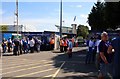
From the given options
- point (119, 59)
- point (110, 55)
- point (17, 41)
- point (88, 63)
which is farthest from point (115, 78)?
point (17, 41)

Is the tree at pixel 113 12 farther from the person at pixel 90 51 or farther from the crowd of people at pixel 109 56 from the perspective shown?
the crowd of people at pixel 109 56

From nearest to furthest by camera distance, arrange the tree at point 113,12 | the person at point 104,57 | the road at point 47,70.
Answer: the person at point 104,57 → the road at point 47,70 → the tree at point 113,12

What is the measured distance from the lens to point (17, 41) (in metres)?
30.1

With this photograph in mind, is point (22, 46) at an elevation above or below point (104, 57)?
below

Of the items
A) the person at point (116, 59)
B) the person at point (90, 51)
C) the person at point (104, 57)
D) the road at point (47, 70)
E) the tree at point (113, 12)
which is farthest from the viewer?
the tree at point (113, 12)

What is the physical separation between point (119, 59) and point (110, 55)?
1.15 m

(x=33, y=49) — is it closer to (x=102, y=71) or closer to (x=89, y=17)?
(x=102, y=71)

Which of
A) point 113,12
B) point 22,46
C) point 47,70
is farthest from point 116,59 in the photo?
point 22,46

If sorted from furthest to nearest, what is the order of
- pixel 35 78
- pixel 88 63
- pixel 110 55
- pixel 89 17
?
pixel 89 17
pixel 88 63
pixel 35 78
pixel 110 55

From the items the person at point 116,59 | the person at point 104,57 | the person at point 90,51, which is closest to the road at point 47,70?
the person at point 90,51

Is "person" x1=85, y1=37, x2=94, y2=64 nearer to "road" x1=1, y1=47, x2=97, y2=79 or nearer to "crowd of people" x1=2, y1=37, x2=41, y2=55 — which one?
"road" x1=1, y1=47, x2=97, y2=79

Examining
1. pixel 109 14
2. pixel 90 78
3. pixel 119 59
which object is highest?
pixel 109 14

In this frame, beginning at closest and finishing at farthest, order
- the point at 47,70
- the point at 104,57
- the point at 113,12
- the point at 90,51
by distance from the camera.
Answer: the point at 104,57 < the point at 47,70 < the point at 90,51 < the point at 113,12

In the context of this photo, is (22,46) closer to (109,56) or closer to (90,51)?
(90,51)
